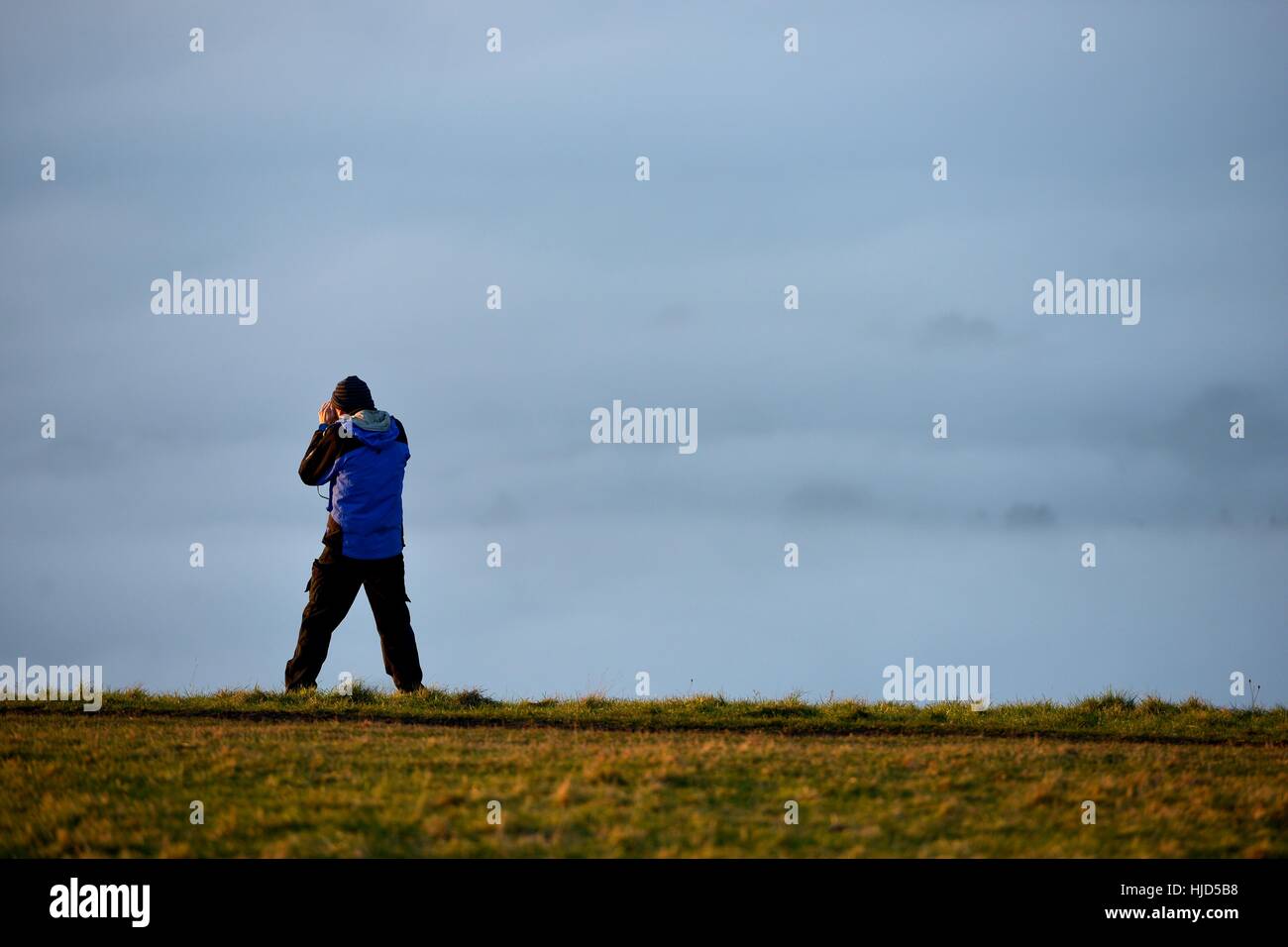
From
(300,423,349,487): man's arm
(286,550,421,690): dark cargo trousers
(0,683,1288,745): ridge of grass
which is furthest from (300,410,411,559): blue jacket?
(0,683,1288,745): ridge of grass

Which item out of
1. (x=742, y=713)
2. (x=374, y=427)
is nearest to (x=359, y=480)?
(x=374, y=427)

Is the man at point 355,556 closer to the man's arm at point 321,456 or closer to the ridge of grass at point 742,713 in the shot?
the man's arm at point 321,456

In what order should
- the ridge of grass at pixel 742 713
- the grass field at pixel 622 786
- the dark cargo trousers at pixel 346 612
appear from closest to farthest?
1. the grass field at pixel 622 786
2. the ridge of grass at pixel 742 713
3. the dark cargo trousers at pixel 346 612

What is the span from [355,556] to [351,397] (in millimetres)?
2279

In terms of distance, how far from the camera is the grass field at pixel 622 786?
9.29 meters

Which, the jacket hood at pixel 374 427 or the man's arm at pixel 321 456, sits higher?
the jacket hood at pixel 374 427

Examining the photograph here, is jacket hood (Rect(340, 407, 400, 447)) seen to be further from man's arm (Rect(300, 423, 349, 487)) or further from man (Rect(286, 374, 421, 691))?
man's arm (Rect(300, 423, 349, 487))

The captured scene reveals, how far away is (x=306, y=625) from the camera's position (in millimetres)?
17125

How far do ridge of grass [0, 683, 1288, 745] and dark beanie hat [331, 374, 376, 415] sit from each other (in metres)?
3.94

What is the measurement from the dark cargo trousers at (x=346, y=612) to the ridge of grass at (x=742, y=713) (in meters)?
A: 0.70

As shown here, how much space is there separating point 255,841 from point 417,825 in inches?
45.3

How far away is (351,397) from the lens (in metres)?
17.8

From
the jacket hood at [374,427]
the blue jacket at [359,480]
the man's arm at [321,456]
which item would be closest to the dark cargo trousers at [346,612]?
the blue jacket at [359,480]
